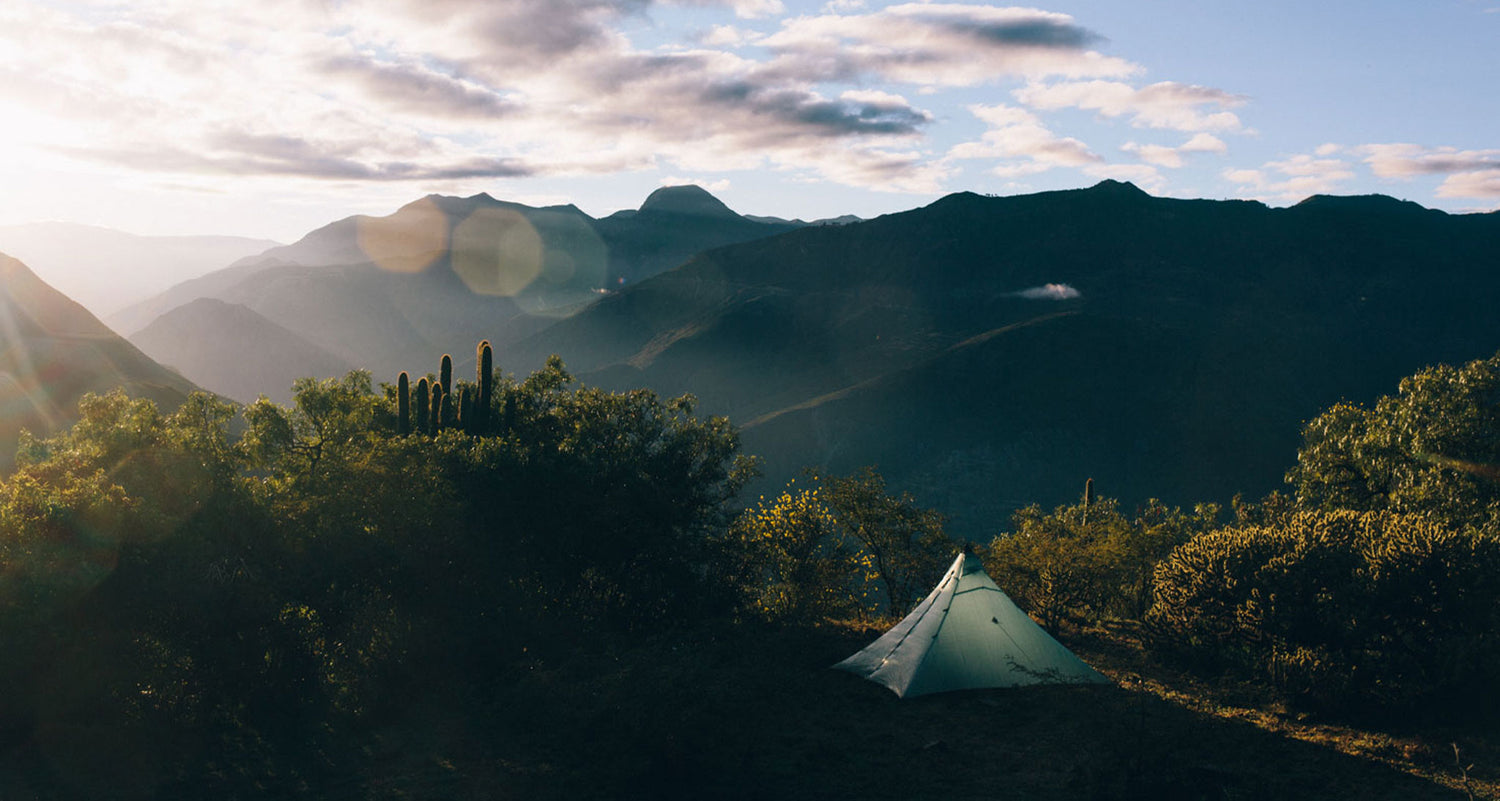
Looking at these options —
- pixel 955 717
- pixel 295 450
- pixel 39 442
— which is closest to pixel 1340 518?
pixel 955 717

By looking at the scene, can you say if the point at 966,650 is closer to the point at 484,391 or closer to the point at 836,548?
the point at 836,548

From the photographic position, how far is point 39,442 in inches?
935

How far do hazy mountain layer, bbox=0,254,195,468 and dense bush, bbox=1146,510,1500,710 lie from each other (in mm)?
65273

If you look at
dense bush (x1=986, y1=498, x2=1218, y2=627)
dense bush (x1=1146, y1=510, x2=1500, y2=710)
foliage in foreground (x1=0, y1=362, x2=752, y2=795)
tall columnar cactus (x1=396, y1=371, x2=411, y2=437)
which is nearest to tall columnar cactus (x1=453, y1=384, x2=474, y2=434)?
foliage in foreground (x1=0, y1=362, x2=752, y2=795)

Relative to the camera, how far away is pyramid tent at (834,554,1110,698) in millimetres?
18125

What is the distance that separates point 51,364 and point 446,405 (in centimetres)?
7874

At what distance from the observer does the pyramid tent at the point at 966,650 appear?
18.1 metres

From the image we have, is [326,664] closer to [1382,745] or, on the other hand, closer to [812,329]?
[1382,745]

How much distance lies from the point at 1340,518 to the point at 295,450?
95.0 ft

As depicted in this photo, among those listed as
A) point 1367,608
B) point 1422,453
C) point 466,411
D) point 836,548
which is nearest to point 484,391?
point 466,411

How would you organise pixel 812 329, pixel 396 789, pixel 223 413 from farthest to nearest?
pixel 812 329
pixel 223 413
pixel 396 789

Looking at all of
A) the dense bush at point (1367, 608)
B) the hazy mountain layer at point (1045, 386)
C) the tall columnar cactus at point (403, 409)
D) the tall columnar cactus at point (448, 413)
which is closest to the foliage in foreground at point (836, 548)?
the tall columnar cactus at point (448, 413)

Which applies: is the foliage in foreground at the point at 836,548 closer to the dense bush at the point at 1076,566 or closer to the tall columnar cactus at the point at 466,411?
the dense bush at the point at 1076,566

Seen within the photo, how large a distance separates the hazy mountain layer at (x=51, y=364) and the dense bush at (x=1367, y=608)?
214ft
